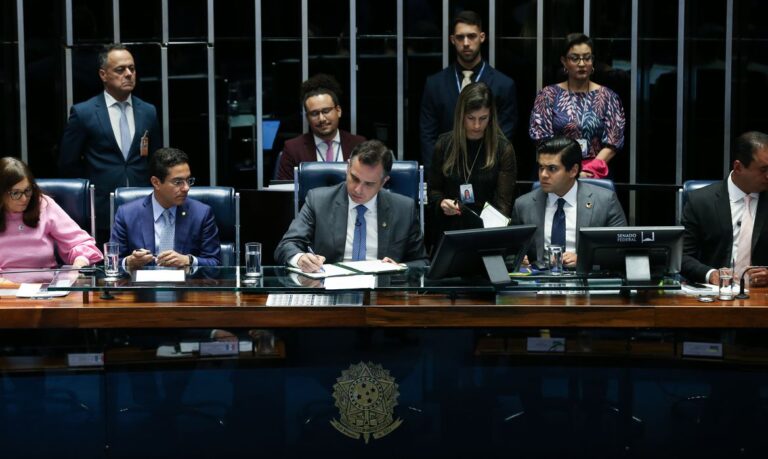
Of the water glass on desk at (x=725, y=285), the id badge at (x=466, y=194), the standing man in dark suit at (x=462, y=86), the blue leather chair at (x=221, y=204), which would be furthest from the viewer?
the standing man in dark suit at (x=462, y=86)

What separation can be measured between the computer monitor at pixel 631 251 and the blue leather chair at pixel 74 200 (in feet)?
8.43

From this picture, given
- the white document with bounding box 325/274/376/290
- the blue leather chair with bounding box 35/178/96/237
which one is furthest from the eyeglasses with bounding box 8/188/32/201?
the white document with bounding box 325/274/376/290

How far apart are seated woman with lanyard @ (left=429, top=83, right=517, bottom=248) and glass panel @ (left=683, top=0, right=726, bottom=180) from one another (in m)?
1.94

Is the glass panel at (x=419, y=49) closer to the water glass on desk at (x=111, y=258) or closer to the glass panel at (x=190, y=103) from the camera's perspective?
the glass panel at (x=190, y=103)

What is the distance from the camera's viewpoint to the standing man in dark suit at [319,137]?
21.4ft

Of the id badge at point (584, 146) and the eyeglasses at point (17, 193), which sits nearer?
the eyeglasses at point (17, 193)

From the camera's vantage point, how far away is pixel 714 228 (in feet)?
18.1

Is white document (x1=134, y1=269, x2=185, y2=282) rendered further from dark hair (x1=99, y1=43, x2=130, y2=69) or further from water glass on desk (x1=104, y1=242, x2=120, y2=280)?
dark hair (x1=99, y1=43, x2=130, y2=69)

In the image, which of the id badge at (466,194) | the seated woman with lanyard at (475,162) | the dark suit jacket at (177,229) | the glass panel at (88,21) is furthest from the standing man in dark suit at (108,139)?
the id badge at (466,194)

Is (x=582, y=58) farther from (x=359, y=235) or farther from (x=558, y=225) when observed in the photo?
(x=359, y=235)

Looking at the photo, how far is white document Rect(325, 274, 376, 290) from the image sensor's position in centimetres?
430

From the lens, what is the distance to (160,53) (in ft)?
25.1
